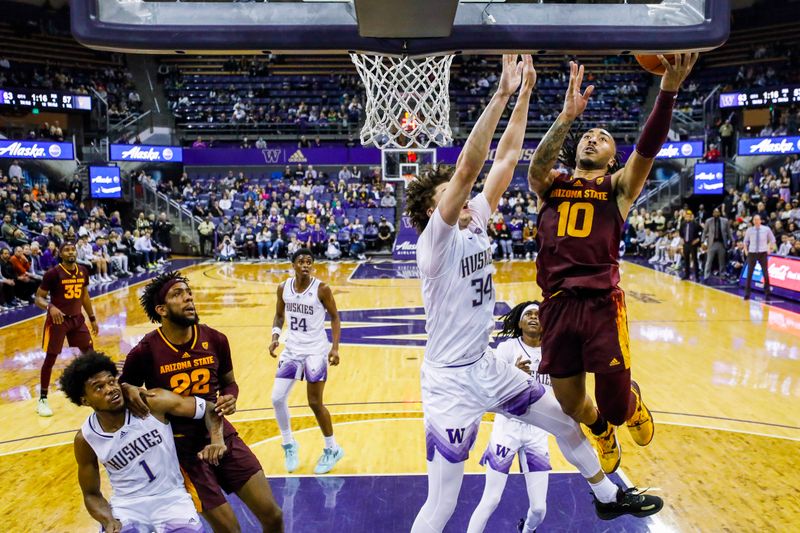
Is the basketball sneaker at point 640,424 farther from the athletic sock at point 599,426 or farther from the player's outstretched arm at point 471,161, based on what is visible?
the player's outstretched arm at point 471,161

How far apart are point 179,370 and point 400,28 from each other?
226 cm

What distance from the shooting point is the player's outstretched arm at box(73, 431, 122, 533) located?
3.29 meters

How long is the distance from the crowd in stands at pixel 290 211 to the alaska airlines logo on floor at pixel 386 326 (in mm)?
8405

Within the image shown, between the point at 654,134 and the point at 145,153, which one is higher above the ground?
the point at 145,153

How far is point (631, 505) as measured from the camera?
3.31 metres

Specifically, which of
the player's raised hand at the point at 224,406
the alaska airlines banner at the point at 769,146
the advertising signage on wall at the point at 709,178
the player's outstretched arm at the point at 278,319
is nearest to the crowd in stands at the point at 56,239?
the player's outstretched arm at the point at 278,319

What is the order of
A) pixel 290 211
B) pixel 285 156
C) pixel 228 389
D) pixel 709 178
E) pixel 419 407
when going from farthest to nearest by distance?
pixel 285 156, pixel 290 211, pixel 709 178, pixel 419 407, pixel 228 389

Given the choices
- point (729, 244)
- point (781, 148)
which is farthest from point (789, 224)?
point (781, 148)

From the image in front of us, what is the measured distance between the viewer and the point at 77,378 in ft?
11.3

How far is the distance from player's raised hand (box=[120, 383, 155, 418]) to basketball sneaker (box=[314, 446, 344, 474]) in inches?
94.1

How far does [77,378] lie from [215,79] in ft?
92.4

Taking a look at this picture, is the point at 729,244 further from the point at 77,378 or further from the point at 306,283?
the point at 77,378

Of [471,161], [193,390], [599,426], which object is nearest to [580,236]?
[471,161]

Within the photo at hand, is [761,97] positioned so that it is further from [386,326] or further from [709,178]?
[386,326]
